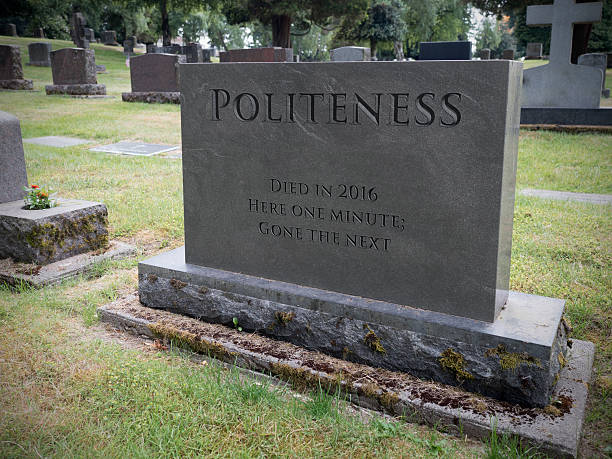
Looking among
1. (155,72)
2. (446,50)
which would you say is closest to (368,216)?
(446,50)

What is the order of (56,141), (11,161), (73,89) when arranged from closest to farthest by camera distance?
(11,161)
(56,141)
(73,89)

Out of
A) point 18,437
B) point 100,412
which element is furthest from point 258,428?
point 18,437

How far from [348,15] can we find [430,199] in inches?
1118

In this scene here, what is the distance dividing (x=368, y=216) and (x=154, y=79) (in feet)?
53.9

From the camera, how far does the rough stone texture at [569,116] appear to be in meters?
12.1

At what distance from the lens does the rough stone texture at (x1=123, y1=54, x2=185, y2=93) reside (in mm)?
17375

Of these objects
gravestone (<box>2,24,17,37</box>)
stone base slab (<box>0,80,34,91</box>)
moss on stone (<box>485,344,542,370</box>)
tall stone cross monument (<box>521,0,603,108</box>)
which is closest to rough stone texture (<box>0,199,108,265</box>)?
moss on stone (<box>485,344,542,370</box>)

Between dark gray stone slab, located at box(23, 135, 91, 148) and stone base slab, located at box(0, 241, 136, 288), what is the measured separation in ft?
21.9

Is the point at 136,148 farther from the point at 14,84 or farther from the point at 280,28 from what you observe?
the point at 280,28

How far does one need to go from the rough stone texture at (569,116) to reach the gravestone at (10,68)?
1676 centimetres

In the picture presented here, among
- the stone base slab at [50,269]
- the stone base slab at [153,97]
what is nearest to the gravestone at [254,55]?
the stone base slab at [153,97]

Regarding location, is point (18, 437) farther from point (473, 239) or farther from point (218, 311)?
point (473, 239)

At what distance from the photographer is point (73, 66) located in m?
18.6

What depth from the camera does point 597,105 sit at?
489 inches
